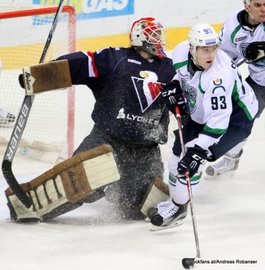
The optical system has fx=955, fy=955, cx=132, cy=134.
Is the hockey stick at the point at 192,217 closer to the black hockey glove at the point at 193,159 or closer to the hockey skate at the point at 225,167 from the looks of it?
the black hockey glove at the point at 193,159

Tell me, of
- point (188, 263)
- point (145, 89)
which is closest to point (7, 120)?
point (145, 89)

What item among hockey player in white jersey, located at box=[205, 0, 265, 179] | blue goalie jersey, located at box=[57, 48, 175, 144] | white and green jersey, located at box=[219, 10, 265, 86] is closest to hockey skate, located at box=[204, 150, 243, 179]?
hockey player in white jersey, located at box=[205, 0, 265, 179]

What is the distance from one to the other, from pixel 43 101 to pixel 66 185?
1740 mm

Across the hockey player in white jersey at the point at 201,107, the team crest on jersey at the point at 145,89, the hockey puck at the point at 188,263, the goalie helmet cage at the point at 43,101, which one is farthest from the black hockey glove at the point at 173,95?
the goalie helmet cage at the point at 43,101

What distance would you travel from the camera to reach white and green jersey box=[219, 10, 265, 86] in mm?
4992

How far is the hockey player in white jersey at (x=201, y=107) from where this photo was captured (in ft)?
13.5

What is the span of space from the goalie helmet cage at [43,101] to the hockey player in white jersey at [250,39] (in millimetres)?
1070

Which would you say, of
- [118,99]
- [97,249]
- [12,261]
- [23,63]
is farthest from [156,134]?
[23,63]

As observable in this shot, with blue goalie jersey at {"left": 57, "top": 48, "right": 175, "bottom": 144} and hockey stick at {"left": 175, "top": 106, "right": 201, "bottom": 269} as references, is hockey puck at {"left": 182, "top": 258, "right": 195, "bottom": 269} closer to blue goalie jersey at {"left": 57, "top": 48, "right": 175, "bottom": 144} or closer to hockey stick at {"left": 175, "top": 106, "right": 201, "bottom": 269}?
hockey stick at {"left": 175, "top": 106, "right": 201, "bottom": 269}

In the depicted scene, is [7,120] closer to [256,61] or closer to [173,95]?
[256,61]

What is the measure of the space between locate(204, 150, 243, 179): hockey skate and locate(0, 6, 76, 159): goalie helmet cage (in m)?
0.90

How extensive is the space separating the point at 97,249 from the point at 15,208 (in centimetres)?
60

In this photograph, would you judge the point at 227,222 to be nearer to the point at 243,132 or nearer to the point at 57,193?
the point at 243,132

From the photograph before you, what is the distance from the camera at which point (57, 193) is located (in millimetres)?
4355
